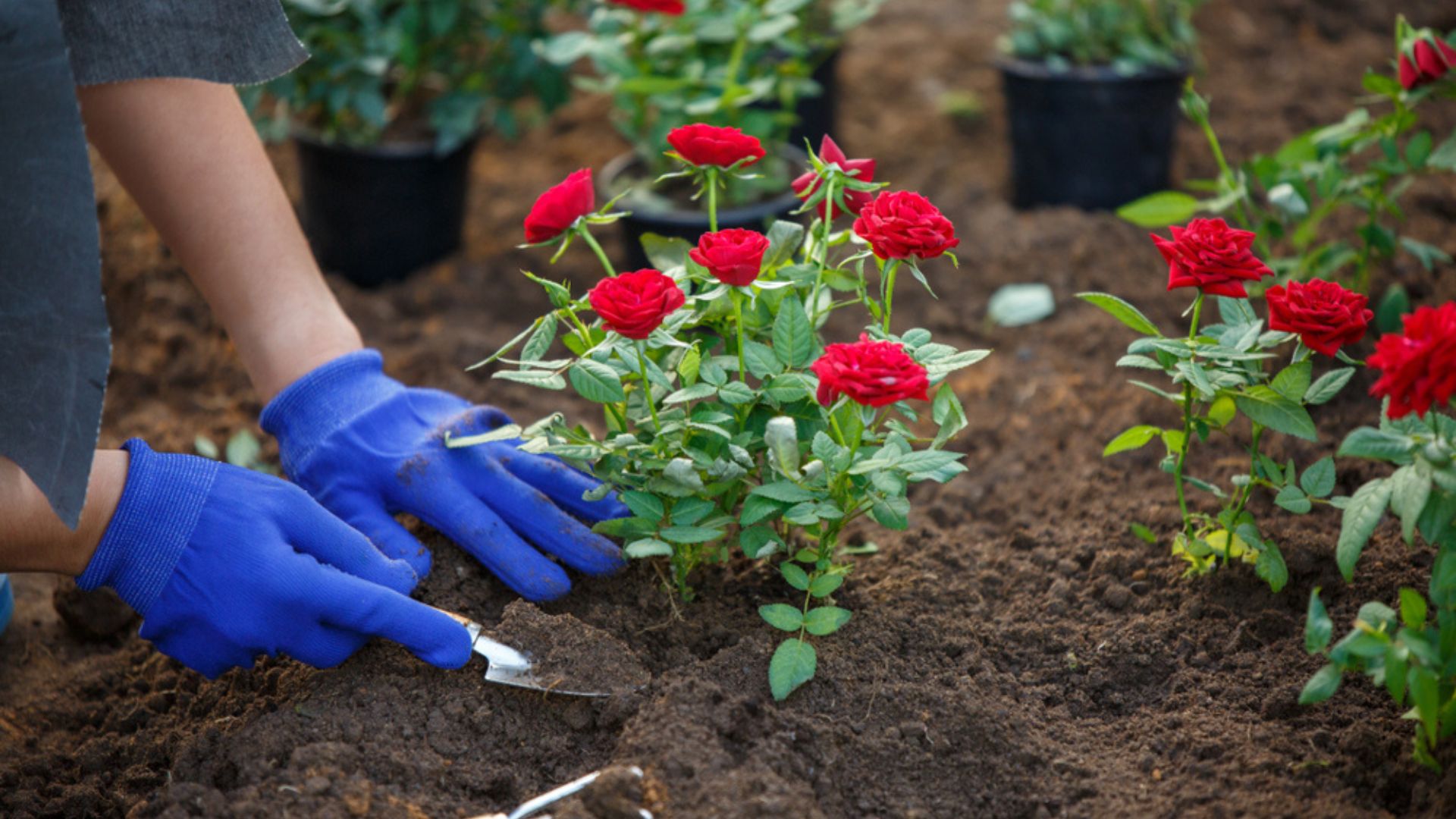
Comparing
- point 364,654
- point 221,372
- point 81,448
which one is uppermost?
point 81,448

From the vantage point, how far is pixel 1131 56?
2.88 m

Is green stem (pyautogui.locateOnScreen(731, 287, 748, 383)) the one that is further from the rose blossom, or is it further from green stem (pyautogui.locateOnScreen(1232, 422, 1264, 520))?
the rose blossom

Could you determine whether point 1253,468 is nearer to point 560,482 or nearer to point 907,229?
point 907,229

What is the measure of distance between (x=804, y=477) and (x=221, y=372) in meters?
1.66

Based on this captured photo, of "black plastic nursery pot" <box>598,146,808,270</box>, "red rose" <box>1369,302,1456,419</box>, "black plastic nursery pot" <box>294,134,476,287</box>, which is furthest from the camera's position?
"black plastic nursery pot" <box>294,134,476,287</box>

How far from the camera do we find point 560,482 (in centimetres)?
169

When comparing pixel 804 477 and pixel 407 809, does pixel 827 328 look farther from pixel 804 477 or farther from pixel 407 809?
pixel 407 809

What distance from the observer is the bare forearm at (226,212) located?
64.8 inches

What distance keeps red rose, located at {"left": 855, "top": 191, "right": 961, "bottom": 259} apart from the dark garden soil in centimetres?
53

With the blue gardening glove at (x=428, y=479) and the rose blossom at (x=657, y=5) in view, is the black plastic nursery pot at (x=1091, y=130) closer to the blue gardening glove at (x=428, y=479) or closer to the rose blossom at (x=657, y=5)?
the rose blossom at (x=657, y=5)

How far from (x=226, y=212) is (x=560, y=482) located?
635mm

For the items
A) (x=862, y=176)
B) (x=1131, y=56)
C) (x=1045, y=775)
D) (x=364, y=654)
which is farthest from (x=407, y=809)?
(x=1131, y=56)

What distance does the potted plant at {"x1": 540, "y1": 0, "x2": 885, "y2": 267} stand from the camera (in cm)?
240

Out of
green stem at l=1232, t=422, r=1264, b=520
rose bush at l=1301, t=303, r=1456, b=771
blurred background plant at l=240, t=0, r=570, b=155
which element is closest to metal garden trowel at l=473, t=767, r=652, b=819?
rose bush at l=1301, t=303, r=1456, b=771
